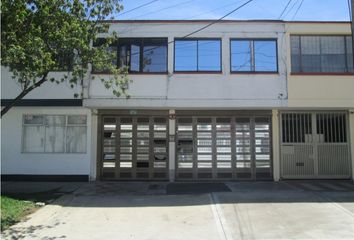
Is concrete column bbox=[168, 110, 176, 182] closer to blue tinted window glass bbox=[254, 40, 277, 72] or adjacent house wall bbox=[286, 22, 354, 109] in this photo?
blue tinted window glass bbox=[254, 40, 277, 72]

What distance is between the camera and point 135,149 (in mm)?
17500

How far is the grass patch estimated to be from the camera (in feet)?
31.1

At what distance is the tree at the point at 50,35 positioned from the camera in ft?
30.7

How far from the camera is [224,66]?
1689 centimetres

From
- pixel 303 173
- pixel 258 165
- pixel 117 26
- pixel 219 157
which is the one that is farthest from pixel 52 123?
pixel 303 173

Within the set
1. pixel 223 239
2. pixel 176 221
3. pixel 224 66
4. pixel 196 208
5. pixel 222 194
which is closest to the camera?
pixel 223 239

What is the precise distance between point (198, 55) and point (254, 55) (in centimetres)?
217

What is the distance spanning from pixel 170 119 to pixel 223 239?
948 cm

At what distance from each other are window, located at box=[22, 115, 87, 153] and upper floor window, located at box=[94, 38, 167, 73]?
2.84 metres

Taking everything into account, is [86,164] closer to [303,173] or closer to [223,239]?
[303,173]

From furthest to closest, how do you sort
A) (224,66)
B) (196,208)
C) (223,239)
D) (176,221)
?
(224,66)
(196,208)
(176,221)
(223,239)

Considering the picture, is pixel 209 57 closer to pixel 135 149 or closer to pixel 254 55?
pixel 254 55

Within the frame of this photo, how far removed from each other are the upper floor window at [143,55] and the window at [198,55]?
1.92 feet

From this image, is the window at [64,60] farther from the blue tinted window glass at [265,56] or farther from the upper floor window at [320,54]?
the upper floor window at [320,54]
